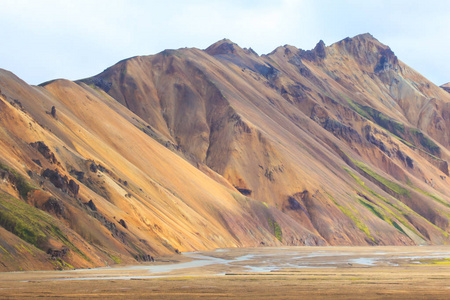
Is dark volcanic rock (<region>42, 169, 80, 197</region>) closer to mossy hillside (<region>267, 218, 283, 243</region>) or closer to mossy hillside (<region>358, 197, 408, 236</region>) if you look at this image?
mossy hillside (<region>267, 218, 283, 243</region>)

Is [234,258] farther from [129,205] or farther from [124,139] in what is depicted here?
[124,139]

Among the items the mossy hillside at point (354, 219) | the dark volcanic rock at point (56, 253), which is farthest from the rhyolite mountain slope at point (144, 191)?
the mossy hillside at point (354, 219)

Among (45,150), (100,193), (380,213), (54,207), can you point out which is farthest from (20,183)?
(380,213)

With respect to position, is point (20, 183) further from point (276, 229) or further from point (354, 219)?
point (354, 219)

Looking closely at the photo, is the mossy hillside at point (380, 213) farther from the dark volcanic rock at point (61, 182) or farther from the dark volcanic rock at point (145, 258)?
the dark volcanic rock at point (61, 182)

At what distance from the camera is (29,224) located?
62281 mm

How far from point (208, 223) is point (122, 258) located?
171 ft

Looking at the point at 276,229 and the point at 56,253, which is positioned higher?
the point at 56,253

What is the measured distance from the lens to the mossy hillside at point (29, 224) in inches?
2386

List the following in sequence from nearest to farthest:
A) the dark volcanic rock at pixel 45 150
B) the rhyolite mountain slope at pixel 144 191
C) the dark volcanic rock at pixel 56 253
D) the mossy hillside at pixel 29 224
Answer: the mossy hillside at pixel 29 224
the dark volcanic rock at pixel 56 253
the rhyolite mountain slope at pixel 144 191
the dark volcanic rock at pixel 45 150

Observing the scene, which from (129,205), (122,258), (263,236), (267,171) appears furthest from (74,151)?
(267,171)

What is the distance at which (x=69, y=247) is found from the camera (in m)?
64.4

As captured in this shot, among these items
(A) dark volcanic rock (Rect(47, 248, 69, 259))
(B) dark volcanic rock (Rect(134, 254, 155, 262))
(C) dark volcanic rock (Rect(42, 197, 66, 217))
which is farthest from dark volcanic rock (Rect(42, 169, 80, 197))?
(A) dark volcanic rock (Rect(47, 248, 69, 259))

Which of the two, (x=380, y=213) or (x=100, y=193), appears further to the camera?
(x=380, y=213)
